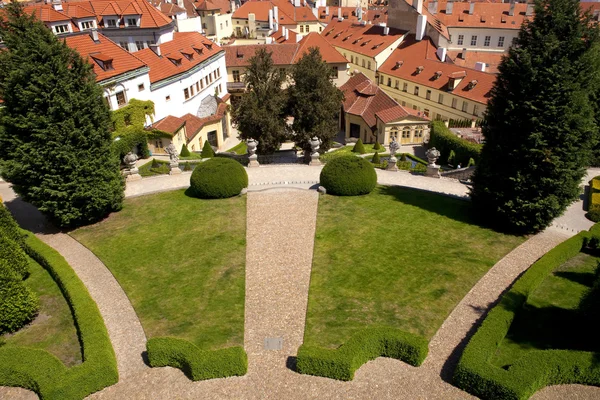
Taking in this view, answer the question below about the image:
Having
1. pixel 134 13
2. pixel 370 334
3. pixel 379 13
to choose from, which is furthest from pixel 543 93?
pixel 379 13

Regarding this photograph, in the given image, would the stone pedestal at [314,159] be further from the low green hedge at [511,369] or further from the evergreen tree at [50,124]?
the low green hedge at [511,369]

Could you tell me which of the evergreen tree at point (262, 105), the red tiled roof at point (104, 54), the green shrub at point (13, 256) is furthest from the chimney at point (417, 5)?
the green shrub at point (13, 256)

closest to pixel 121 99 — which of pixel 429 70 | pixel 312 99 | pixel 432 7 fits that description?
pixel 312 99

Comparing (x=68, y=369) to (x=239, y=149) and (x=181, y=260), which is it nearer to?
(x=181, y=260)

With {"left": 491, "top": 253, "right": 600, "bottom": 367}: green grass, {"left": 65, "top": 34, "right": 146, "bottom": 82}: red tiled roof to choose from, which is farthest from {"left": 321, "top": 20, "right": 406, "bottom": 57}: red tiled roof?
{"left": 491, "top": 253, "right": 600, "bottom": 367}: green grass

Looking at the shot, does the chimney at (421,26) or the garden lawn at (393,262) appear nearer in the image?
the garden lawn at (393,262)

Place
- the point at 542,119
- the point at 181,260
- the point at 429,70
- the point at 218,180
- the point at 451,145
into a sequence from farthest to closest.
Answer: the point at 429,70 → the point at 451,145 → the point at 218,180 → the point at 181,260 → the point at 542,119

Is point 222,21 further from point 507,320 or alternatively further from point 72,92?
point 507,320
